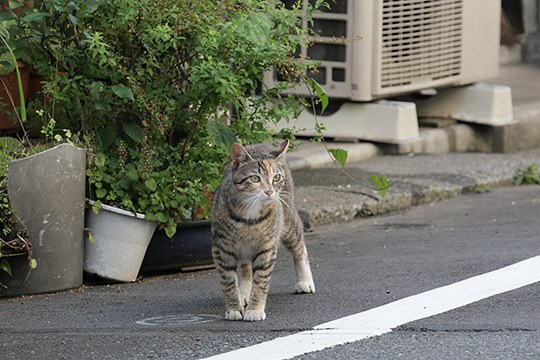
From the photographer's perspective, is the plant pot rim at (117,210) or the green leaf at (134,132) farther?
the green leaf at (134,132)

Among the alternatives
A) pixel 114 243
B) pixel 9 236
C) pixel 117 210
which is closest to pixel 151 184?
pixel 117 210

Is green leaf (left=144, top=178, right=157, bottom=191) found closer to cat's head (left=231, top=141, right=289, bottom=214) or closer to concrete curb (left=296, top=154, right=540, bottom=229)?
cat's head (left=231, top=141, right=289, bottom=214)

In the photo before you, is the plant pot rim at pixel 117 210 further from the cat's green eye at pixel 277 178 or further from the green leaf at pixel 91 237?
the cat's green eye at pixel 277 178

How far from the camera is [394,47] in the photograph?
10773 millimetres

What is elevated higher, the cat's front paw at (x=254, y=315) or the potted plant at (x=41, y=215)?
the potted plant at (x=41, y=215)

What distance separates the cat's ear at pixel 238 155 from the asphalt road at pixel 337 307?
0.80 m

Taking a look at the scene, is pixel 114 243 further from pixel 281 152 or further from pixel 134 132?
pixel 281 152

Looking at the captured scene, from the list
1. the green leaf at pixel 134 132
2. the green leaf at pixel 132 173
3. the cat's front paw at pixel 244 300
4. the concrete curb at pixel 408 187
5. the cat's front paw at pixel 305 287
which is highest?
the green leaf at pixel 134 132

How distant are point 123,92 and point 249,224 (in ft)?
3.99

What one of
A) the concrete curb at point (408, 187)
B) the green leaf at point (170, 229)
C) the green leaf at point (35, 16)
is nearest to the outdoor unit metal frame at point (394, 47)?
the concrete curb at point (408, 187)

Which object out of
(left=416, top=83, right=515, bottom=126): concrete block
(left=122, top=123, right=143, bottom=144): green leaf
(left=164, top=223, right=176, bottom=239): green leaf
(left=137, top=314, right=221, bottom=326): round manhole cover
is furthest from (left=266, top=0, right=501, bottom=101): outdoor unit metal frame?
(left=137, top=314, right=221, bottom=326): round manhole cover

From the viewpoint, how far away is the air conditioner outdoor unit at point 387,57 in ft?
34.3

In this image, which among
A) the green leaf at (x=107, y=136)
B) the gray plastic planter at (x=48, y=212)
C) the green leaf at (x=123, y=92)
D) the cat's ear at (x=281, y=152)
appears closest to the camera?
the cat's ear at (x=281, y=152)

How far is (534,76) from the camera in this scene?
15.4 meters
